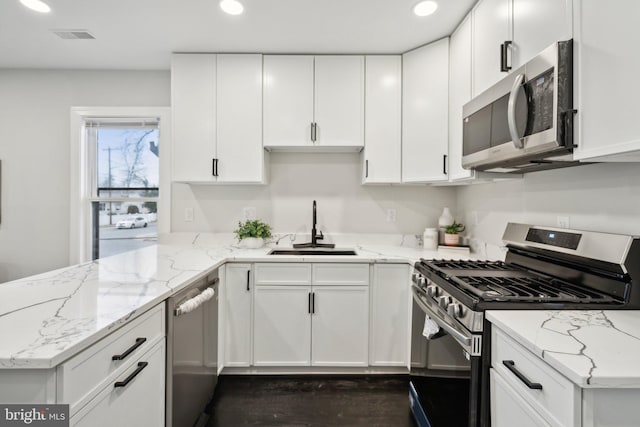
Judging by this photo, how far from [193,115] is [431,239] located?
222 cm

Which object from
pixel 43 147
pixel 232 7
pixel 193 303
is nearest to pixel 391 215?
pixel 193 303

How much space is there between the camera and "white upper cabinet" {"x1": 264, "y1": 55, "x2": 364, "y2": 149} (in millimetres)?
2451

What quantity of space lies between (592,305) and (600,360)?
459 mm

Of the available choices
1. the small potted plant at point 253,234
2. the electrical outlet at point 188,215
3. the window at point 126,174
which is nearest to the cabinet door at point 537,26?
the small potted plant at point 253,234

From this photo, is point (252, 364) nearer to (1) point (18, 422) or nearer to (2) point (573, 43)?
(1) point (18, 422)

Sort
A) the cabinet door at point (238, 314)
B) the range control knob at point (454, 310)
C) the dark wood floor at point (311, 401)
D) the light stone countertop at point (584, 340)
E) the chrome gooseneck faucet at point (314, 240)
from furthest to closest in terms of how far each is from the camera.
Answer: the chrome gooseneck faucet at point (314, 240), the cabinet door at point (238, 314), the dark wood floor at point (311, 401), the range control knob at point (454, 310), the light stone countertop at point (584, 340)

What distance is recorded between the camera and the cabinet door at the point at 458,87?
6.32 feet

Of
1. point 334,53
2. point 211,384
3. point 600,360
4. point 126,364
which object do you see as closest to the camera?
point 600,360

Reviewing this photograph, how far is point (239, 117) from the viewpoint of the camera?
97.2 inches

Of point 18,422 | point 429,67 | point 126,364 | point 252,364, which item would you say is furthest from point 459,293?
point 429,67

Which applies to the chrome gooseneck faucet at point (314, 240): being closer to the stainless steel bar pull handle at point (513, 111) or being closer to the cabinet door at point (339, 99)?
the cabinet door at point (339, 99)

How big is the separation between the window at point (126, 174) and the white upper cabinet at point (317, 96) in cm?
125

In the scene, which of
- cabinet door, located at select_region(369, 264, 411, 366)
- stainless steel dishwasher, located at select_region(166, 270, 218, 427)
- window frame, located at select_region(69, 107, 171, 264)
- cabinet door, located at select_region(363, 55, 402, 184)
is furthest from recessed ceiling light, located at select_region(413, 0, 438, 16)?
window frame, located at select_region(69, 107, 171, 264)

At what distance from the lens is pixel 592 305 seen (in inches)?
43.8
